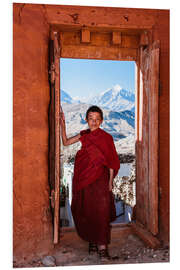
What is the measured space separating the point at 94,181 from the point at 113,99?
109 inches

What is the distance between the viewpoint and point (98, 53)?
315 centimetres

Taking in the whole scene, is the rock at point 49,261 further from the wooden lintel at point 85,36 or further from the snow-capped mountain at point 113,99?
the snow-capped mountain at point 113,99

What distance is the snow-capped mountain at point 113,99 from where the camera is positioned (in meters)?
4.93

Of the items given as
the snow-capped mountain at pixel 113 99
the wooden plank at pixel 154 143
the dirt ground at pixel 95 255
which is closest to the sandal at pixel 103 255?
the dirt ground at pixel 95 255

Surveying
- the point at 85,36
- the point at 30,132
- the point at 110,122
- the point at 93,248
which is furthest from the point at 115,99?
the point at 93,248

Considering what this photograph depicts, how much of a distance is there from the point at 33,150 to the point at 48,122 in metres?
0.37

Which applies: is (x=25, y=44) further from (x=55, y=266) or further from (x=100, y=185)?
(x=55, y=266)

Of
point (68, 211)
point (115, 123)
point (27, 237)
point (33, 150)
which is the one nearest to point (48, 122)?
point (33, 150)

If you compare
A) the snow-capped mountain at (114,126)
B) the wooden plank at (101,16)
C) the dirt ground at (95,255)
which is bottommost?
the dirt ground at (95,255)

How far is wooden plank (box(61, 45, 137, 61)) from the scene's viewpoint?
122 inches

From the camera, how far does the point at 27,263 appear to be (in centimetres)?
258

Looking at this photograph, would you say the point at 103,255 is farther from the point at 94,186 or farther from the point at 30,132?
the point at 30,132

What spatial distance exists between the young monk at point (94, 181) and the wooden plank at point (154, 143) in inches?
18.1

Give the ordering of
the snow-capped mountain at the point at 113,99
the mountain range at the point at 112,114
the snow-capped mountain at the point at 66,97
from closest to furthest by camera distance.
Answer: the snow-capped mountain at the point at 66,97, the snow-capped mountain at the point at 113,99, the mountain range at the point at 112,114
